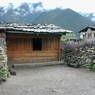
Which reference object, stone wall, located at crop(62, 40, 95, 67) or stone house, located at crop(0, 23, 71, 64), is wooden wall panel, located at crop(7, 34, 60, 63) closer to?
stone house, located at crop(0, 23, 71, 64)

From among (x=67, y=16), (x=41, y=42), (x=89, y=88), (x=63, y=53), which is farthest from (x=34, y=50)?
(x=67, y=16)

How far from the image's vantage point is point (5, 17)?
4541cm

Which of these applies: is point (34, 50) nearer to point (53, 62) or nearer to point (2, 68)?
point (53, 62)

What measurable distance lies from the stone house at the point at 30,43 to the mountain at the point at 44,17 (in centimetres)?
2354

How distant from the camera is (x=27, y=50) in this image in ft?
60.0

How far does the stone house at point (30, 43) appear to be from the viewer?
17.5 metres

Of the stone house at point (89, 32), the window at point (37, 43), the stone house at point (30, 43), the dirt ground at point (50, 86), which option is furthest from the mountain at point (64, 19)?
the dirt ground at point (50, 86)

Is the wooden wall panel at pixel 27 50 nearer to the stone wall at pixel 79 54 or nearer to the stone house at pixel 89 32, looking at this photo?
the stone wall at pixel 79 54

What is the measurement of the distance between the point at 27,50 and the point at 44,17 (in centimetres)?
2735

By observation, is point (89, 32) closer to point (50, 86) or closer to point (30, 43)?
point (30, 43)

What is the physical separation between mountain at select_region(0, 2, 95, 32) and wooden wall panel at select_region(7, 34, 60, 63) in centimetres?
2354

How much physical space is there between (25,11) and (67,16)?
992 cm

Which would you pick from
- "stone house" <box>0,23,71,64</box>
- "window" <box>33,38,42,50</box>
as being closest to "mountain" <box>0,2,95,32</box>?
"stone house" <box>0,23,71,64</box>

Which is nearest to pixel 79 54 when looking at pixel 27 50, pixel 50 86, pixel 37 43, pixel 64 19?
pixel 37 43
